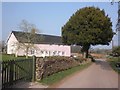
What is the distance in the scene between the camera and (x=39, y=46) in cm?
6084

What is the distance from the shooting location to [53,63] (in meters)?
20.3

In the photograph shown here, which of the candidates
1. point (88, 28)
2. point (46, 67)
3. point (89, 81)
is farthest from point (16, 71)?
point (88, 28)

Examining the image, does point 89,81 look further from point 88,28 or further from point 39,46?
point 39,46

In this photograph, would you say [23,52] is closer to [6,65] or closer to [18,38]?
[18,38]

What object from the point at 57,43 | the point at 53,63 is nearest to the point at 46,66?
the point at 53,63

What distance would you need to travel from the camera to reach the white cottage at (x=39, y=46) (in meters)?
55.2

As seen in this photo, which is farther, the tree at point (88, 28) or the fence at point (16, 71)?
the tree at point (88, 28)

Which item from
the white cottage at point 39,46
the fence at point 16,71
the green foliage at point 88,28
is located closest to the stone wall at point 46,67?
the fence at point 16,71

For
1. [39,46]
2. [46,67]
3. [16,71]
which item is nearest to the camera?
[16,71]

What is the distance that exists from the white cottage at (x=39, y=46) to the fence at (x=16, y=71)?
38615mm

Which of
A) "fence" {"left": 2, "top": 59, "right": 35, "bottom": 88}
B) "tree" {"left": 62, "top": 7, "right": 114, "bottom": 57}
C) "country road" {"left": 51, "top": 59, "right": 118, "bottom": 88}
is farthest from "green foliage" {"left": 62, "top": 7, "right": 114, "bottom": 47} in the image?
"fence" {"left": 2, "top": 59, "right": 35, "bottom": 88}

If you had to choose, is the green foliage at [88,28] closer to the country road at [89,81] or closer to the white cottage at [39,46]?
the white cottage at [39,46]

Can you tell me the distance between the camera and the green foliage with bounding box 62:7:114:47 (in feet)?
143

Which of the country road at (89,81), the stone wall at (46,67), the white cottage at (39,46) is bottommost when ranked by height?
the country road at (89,81)
